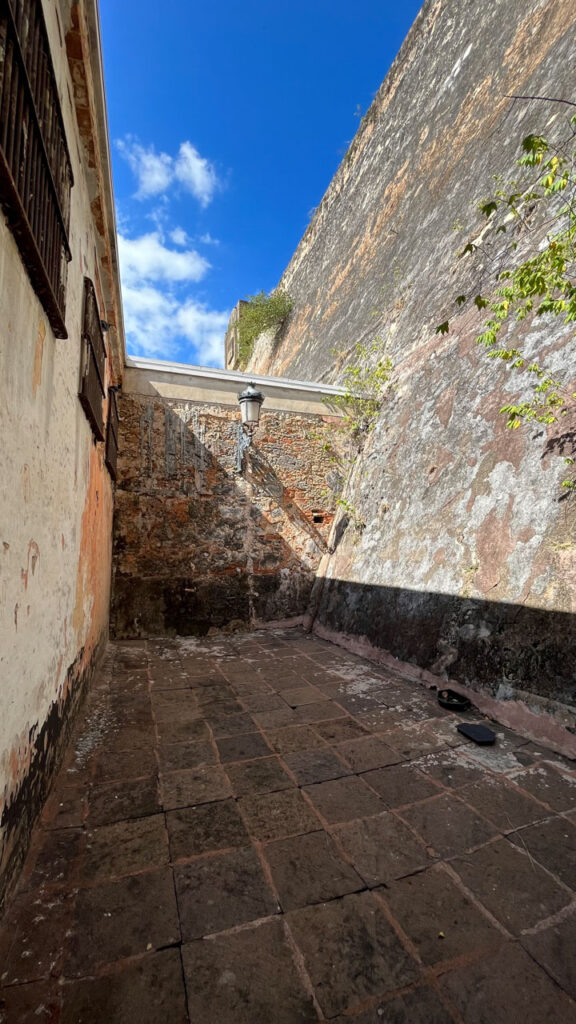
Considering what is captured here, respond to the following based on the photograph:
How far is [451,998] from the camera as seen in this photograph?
4.07ft

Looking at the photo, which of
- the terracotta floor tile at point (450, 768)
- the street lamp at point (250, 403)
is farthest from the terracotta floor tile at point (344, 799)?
the street lamp at point (250, 403)

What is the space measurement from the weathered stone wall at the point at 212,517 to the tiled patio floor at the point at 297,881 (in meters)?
2.58

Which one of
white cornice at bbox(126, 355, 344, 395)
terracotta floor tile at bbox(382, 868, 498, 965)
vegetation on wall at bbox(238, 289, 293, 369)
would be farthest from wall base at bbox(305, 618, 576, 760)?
vegetation on wall at bbox(238, 289, 293, 369)

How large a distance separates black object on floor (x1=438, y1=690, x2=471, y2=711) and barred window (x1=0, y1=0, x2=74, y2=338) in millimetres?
3253

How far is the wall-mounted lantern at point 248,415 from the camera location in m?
5.55

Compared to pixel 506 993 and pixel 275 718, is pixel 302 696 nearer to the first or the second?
pixel 275 718

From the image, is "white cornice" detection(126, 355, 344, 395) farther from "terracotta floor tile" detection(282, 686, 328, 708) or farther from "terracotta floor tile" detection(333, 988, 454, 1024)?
"terracotta floor tile" detection(333, 988, 454, 1024)

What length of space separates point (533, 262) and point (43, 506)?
306 cm

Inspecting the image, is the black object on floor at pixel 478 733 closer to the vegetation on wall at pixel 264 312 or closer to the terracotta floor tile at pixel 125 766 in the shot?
the terracotta floor tile at pixel 125 766

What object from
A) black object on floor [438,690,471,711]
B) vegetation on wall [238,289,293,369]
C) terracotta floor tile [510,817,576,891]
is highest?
vegetation on wall [238,289,293,369]

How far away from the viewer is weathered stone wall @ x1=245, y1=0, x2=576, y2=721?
3.04 metres

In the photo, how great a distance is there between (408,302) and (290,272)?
844 cm

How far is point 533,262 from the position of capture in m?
2.67

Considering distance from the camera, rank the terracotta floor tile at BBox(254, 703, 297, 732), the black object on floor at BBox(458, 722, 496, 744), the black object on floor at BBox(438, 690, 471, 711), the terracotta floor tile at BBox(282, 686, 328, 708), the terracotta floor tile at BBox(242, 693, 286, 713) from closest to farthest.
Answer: the black object on floor at BBox(458, 722, 496, 744) → the terracotta floor tile at BBox(254, 703, 297, 732) → the black object on floor at BBox(438, 690, 471, 711) → the terracotta floor tile at BBox(242, 693, 286, 713) → the terracotta floor tile at BBox(282, 686, 328, 708)
